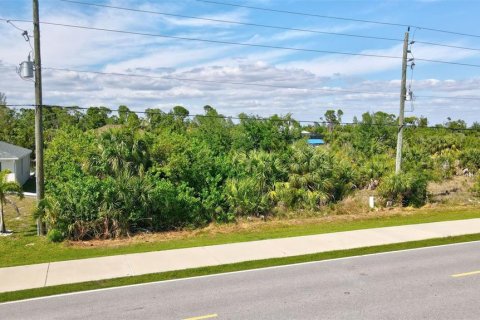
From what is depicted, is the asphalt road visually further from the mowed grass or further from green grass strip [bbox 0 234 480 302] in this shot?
the mowed grass

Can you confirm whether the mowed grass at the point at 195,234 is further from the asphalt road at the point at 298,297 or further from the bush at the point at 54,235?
the asphalt road at the point at 298,297

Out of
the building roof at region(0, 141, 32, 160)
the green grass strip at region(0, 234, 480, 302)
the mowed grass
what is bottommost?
the mowed grass

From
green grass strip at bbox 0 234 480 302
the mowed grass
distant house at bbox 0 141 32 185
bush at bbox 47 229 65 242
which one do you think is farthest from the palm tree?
distant house at bbox 0 141 32 185

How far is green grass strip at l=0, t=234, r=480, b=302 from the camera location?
10884mm

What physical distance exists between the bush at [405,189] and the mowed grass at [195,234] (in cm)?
151

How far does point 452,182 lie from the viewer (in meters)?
32.6

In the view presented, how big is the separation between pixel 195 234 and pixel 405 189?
12.7 metres

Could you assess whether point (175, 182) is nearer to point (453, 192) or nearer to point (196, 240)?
point (196, 240)

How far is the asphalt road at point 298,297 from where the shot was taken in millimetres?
9156

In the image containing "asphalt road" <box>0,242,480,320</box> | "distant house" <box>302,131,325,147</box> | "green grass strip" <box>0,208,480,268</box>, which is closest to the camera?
"asphalt road" <box>0,242,480,320</box>

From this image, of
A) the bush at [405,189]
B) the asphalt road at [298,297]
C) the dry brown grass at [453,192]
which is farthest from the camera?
the dry brown grass at [453,192]

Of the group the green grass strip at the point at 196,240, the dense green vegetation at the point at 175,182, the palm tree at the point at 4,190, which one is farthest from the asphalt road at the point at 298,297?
the palm tree at the point at 4,190

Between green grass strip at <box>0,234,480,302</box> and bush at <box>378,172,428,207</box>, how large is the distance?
7891 mm

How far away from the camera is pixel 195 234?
1833 cm
